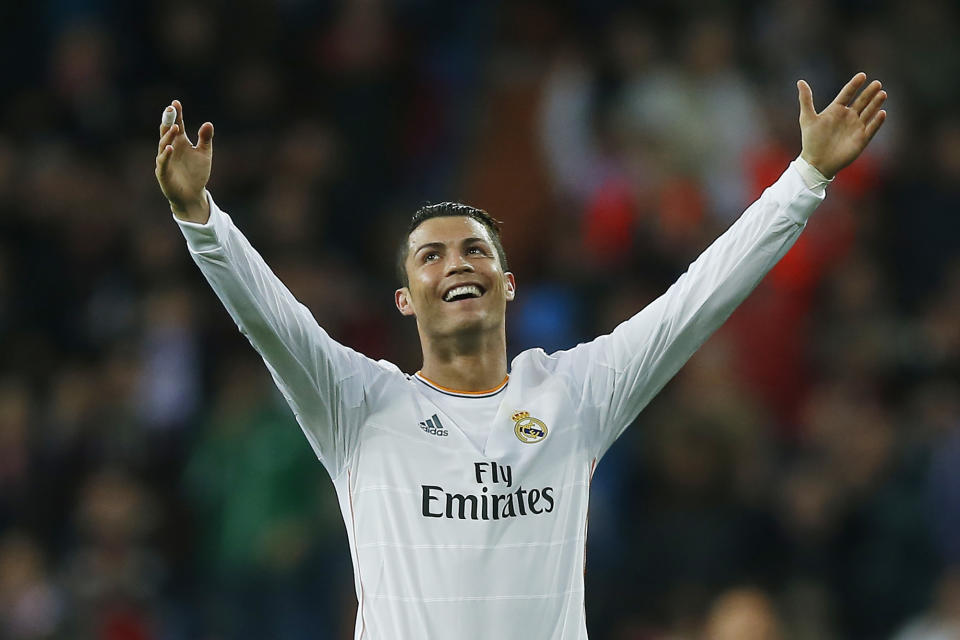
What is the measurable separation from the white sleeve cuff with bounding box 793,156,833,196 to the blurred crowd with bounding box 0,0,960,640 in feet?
8.82

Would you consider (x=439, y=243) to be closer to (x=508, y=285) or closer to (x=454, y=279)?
(x=454, y=279)

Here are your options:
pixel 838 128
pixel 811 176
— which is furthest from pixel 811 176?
pixel 838 128

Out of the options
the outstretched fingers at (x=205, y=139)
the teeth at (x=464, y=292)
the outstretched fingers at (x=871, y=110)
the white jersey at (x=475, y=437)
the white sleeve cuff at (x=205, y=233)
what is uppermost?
the outstretched fingers at (x=871, y=110)

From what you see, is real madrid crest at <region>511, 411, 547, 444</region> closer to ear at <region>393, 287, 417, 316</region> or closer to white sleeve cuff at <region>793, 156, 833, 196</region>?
ear at <region>393, 287, 417, 316</region>

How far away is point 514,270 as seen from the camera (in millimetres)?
11180

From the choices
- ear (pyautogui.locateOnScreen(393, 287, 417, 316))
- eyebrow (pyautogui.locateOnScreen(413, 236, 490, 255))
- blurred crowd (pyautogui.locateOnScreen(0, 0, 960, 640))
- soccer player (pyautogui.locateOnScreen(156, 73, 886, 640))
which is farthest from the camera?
blurred crowd (pyautogui.locateOnScreen(0, 0, 960, 640))

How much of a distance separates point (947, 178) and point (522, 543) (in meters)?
7.05

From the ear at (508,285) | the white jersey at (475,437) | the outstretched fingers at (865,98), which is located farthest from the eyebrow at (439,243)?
the outstretched fingers at (865,98)

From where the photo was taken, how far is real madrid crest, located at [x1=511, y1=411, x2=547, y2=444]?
522 cm

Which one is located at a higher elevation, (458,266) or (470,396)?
(458,266)

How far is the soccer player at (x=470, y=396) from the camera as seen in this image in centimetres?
490

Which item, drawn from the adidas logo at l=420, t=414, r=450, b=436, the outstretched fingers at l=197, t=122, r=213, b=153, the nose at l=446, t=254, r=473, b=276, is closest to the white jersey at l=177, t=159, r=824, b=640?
the adidas logo at l=420, t=414, r=450, b=436

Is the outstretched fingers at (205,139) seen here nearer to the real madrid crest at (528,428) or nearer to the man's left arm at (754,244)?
the real madrid crest at (528,428)

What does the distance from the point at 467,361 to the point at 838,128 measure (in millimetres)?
1445
